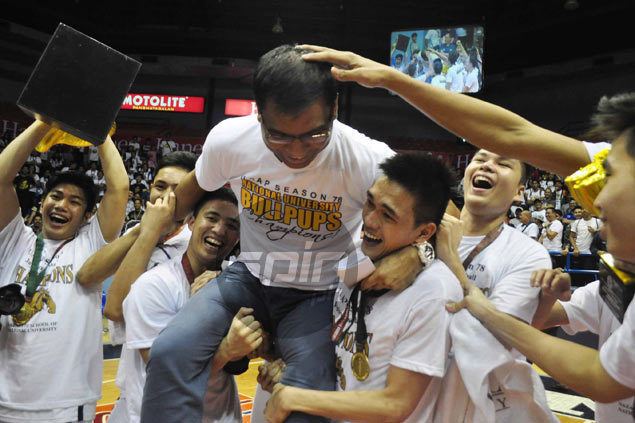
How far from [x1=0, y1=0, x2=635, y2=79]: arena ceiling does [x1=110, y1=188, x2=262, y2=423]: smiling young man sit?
16.2m

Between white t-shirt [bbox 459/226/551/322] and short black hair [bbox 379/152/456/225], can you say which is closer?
short black hair [bbox 379/152/456/225]

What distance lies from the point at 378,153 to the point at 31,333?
2.02m

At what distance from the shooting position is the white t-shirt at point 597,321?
2.18 metres

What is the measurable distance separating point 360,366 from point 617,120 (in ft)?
3.65

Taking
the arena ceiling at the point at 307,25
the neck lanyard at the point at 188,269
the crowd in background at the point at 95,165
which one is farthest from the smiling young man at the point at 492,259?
the arena ceiling at the point at 307,25

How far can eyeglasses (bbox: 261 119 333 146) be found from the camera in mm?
2023

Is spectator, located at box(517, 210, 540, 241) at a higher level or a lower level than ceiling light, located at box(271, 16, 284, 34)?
lower

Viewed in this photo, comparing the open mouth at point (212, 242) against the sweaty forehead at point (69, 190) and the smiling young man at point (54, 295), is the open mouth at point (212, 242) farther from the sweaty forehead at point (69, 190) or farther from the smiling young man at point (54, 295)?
the sweaty forehead at point (69, 190)

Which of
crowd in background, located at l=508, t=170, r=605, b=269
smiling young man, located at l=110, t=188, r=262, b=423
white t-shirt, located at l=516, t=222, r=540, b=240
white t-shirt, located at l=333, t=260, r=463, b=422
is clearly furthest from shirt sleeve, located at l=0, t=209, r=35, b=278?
white t-shirt, located at l=516, t=222, r=540, b=240

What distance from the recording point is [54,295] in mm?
3172

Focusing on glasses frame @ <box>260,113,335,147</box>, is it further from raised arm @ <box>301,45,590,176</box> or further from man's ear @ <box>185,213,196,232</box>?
man's ear @ <box>185,213,196,232</box>

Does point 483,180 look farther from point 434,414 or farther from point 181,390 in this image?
point 181,390

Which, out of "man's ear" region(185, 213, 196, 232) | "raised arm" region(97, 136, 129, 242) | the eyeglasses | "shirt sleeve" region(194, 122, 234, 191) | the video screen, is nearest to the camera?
the eyeglasses

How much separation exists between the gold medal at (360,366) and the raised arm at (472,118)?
0.81m
